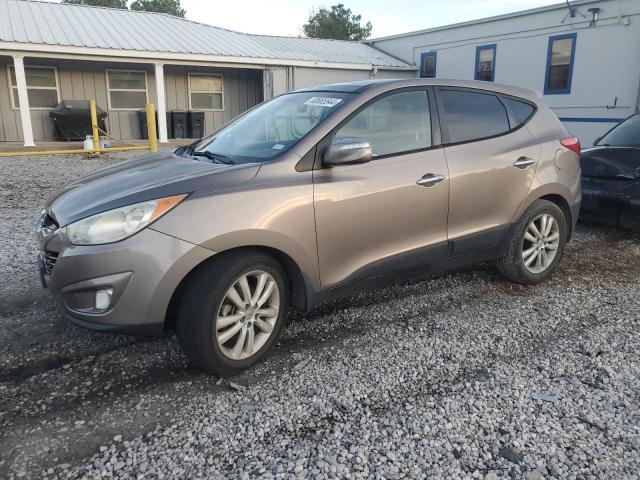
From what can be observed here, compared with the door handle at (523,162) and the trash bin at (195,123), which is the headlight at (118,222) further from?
the trash bin at (195,123)

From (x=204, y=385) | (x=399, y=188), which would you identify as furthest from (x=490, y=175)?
(x=204, y=385)

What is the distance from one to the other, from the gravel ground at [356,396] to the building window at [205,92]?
52.9 feet

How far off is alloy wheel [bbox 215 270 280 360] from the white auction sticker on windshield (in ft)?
4.33

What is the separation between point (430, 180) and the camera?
3764 mm

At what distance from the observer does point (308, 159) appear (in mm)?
3305

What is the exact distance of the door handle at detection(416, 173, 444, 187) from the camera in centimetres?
372

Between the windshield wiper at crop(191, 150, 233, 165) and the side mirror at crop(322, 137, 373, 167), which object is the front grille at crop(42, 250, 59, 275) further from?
the side mirror at crop(322, 137, 373, 167)

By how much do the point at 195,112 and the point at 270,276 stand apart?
1676 centimetres

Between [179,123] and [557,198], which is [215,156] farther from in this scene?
[179,123]

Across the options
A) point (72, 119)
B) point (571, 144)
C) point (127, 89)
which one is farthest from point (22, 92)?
point (571, 144)

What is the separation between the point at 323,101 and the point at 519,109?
1.87 m

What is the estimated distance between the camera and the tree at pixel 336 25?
2082 inches

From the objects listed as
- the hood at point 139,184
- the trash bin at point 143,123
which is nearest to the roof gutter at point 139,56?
the trash bin at point 143,123

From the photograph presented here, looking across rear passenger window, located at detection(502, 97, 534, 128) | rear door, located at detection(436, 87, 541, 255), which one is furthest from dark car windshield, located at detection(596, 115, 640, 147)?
rear door, located at detection(436, 87, 541, 255)
